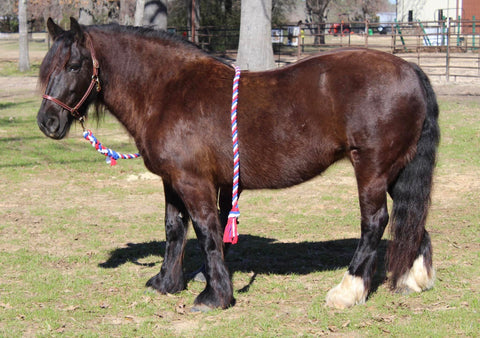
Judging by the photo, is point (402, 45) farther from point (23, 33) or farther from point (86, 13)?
point (23, 33)

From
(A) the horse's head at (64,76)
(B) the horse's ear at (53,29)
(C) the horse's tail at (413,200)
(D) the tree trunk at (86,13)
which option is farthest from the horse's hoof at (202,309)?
(D) the tree trunk at (86,13)

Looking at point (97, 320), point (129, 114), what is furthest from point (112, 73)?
point (97, 320)

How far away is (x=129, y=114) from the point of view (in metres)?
4.74

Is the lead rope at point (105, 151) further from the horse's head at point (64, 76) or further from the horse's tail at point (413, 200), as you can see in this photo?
the horse's tail at point (413, 200)

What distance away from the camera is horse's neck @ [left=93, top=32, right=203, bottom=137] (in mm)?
4680

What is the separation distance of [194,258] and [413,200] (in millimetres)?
2315

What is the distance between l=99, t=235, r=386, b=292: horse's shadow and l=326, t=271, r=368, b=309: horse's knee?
659 millimetres

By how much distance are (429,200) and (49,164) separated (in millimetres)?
7281

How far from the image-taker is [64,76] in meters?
4.47

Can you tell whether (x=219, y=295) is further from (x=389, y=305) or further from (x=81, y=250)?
(x=81, y=250)

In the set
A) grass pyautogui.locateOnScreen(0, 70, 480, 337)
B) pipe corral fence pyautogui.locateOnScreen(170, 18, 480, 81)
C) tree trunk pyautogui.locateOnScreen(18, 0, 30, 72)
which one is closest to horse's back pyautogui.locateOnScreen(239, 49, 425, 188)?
grass pyautogui.locateOnScreen(0, 70, 480, 337)

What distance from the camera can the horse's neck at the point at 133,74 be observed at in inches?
184

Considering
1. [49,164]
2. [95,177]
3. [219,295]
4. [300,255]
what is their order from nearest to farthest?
1. [219,295]
2. [300,255]
3. [95,177]
4. [49,164]

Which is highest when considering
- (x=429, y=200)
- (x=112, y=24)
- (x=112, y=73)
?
(x=112, y=24)
